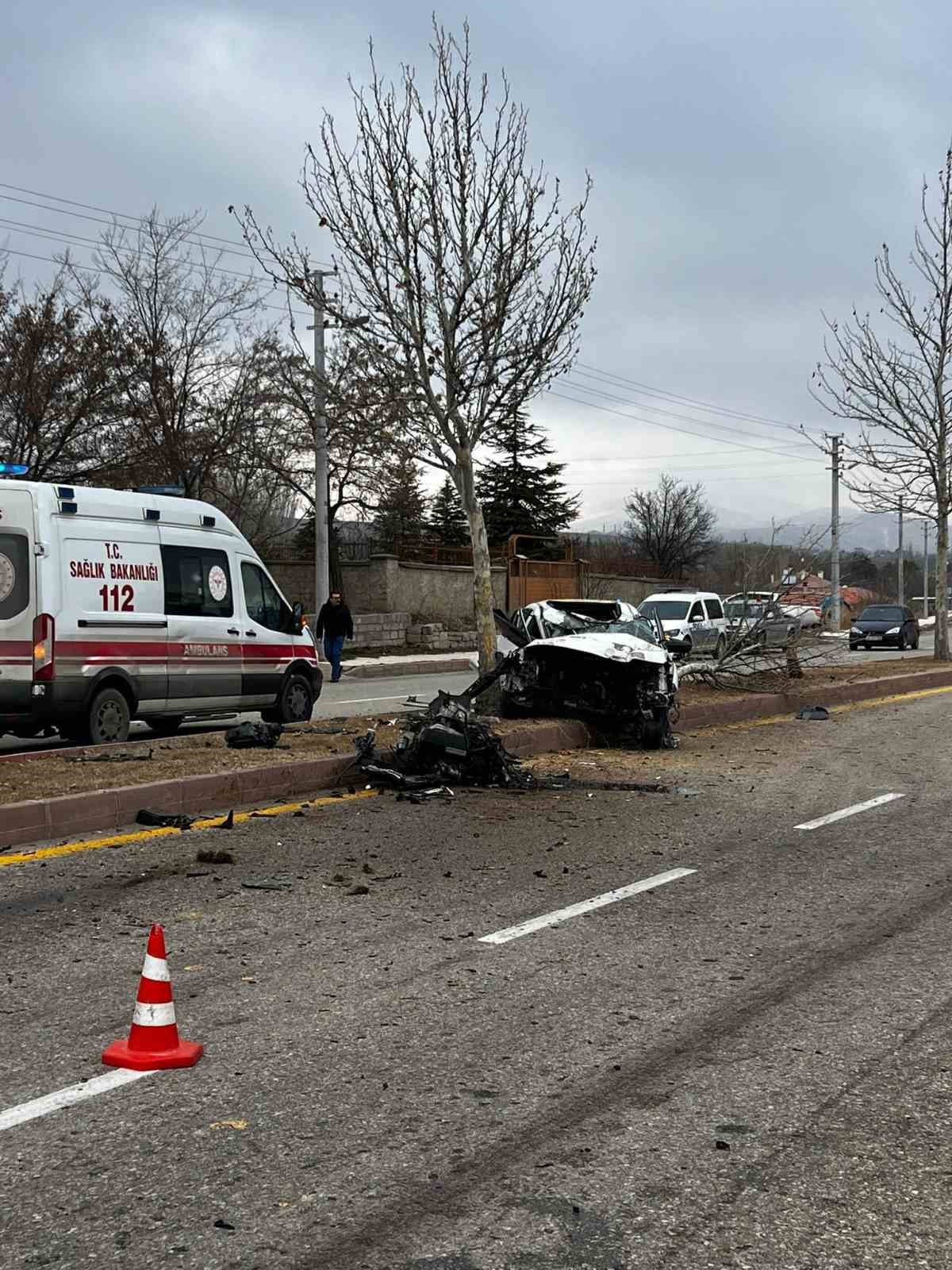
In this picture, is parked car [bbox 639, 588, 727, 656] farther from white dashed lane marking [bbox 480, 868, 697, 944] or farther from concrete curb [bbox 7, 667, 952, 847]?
white dashed lane marking [bbox 480, 868, 697, 944]

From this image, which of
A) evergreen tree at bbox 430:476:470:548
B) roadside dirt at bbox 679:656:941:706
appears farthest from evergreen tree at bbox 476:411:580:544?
roadside dirt at bbox 679:656:941:706

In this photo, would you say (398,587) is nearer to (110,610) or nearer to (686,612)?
(686,612)

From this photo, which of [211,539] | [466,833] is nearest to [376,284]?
[211,539]

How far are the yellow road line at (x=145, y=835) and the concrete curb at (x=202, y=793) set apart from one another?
0.21 meters

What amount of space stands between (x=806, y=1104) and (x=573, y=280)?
1216 centimetres

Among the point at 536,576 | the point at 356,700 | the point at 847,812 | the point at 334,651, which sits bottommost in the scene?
the point at 847,812

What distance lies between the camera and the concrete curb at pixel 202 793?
8023 mm

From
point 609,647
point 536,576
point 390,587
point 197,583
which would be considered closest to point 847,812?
point 609,647

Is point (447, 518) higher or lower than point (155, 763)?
higher

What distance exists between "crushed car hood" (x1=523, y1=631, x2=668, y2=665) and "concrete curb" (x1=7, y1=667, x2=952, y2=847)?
2.61 ft

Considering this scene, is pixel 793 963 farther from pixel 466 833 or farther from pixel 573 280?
pixel 573 280

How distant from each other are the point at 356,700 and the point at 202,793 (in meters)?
9.84

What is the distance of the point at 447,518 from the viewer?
50.5m

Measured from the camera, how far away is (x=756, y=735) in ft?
48.0
